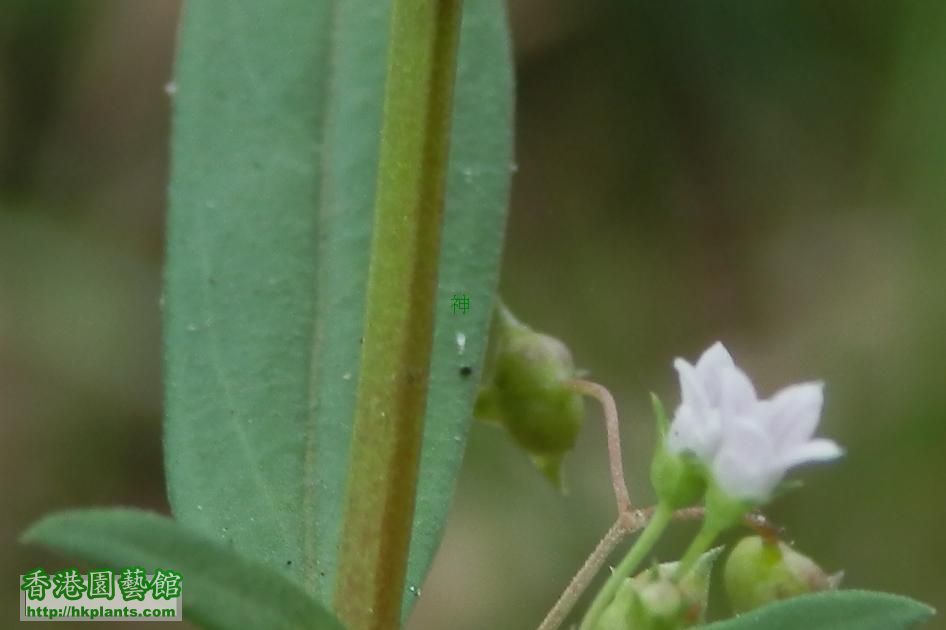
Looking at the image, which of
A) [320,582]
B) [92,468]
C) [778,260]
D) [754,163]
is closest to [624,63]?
[754,163]

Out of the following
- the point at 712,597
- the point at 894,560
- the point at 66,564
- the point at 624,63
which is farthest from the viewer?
the point at 624,63

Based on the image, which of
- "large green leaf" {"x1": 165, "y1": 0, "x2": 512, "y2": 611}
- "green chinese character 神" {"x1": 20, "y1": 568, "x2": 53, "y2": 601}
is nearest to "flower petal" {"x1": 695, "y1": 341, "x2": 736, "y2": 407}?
"large green leaf" {"x1": 165, "y1": 0, "x2": 512, "y2": 611}

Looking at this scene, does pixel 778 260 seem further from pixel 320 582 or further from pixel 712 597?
pixel 320 582

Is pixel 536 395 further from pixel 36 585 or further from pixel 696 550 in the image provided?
pixel 36 585

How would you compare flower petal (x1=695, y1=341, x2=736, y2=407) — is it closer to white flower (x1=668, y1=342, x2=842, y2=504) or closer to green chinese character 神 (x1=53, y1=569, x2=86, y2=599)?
white flower (x1=668, y1=342, x2=842, y2=504)

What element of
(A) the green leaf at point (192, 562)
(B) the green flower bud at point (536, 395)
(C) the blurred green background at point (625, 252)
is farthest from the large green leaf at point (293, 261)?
(C) the blurred green background at point (625, 252)

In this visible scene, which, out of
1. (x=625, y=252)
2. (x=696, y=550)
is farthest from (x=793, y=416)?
(x=625, y=252)
